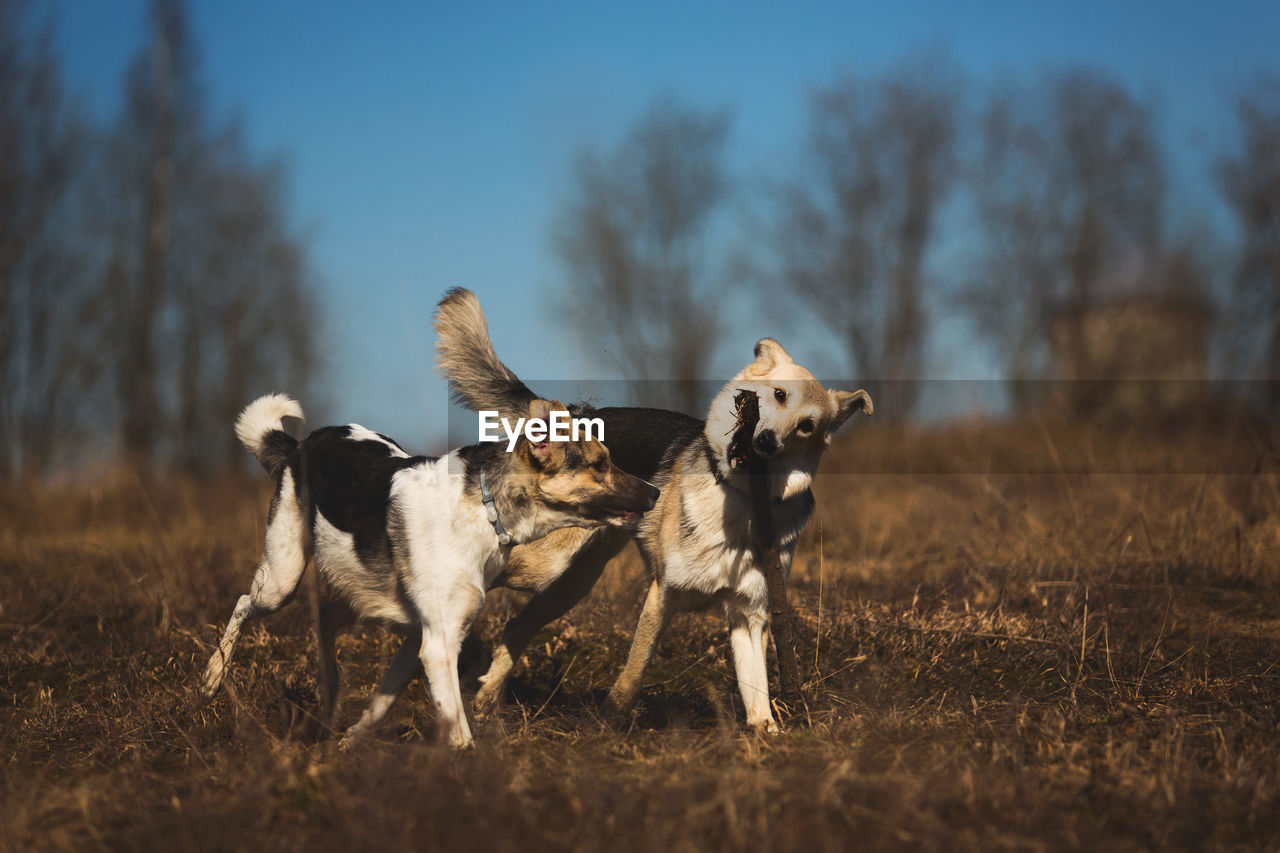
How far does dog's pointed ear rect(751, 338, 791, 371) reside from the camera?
4676 mm

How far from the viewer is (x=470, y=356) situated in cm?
453

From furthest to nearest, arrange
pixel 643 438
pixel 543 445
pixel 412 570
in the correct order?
pixel 643 438, pixel 543 445, pixel 412 570

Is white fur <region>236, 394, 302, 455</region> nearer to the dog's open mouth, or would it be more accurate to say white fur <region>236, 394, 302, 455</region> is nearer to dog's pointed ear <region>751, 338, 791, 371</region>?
the dog's open mouth

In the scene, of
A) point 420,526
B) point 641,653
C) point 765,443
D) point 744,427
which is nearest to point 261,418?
point 420,526

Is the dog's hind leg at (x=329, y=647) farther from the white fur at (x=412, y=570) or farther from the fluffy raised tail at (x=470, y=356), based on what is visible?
the fluffy raised tail at (x=470, y=356)

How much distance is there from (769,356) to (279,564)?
99.7 inches

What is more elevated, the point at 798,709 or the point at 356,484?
the point at 356,484

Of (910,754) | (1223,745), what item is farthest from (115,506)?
(1223,745)

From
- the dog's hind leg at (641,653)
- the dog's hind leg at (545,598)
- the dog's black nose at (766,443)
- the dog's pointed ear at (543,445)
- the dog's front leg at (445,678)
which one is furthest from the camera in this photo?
the dog's hind leg at (545,598)

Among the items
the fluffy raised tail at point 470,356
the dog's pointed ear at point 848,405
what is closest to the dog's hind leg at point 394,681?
the fluffy raised tail at point 470,356

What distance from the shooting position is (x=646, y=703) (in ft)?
16.3

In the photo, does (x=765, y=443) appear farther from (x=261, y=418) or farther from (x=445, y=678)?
(x=261, y=418)

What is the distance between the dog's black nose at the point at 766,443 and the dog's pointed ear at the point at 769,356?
1.80 ft

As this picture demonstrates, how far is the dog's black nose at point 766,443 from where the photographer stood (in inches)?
165
